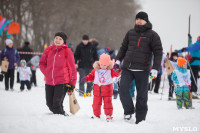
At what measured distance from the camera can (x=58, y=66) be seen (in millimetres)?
5391

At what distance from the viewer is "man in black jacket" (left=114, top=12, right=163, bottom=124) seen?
5012 millimetres

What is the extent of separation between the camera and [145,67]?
5023mm

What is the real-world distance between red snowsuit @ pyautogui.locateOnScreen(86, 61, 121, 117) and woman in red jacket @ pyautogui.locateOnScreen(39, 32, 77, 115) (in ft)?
1.63

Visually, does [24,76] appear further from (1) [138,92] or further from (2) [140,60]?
(2) [140,60]

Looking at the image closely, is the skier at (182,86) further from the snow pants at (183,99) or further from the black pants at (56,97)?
the black pants at (56,97)

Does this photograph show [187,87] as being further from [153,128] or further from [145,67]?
[153,128]

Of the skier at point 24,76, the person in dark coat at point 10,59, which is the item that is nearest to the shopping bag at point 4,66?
the person in dark coat at point 10,59

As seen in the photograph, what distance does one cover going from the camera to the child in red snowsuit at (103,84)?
18.0ft

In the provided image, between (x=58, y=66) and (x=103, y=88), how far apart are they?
100cm

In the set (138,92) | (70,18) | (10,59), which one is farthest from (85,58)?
(70,18)

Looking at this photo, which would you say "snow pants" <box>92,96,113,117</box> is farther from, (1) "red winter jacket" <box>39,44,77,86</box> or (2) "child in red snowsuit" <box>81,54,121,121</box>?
(1) "red winter jacket" <box>39,44,77,86</box>

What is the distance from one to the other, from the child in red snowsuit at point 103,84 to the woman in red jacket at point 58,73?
1.64 feet

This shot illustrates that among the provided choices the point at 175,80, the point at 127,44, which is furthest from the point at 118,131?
the point at 175,80

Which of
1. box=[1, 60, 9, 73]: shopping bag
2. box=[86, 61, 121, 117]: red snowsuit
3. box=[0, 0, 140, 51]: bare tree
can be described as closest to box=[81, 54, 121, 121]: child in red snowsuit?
box=[86, 61, 121, 117]: red snowsuit
